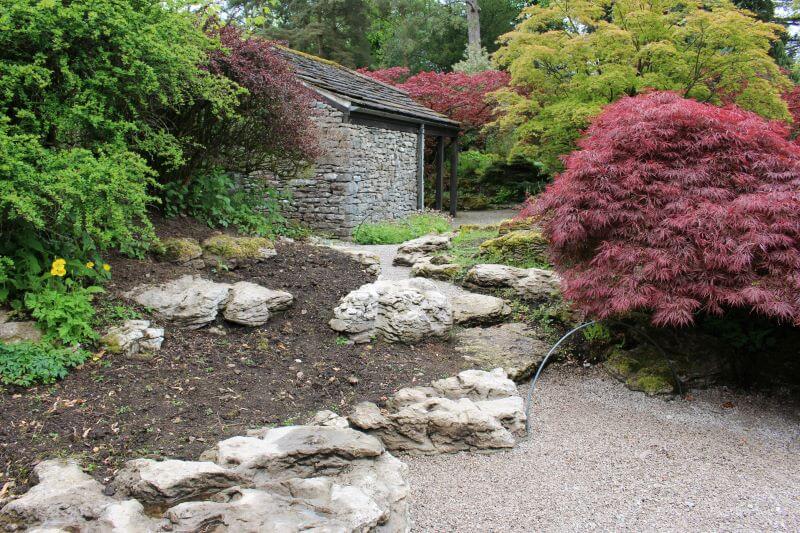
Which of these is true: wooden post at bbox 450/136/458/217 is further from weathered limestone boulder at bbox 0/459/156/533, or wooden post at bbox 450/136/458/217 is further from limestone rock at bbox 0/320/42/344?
weathered limestone boulder at bbox 0/459/156/533

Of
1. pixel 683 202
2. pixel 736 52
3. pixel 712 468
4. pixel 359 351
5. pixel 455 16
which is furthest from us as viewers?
A: pixel 455 16

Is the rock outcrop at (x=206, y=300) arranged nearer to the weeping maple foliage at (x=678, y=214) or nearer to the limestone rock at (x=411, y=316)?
the limestone rock at (x=411, y=316)

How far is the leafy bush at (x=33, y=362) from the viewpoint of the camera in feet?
11.7

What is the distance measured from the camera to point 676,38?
9352 millimetres

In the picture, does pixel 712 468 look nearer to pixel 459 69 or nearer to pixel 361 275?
pixel 361 275

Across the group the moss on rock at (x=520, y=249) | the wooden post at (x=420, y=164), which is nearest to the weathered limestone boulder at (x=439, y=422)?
the moss on rock at (x=520, y=249)

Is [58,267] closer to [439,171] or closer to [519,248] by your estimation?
[519,248]

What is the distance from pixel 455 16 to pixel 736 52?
A: 19520 millimetres

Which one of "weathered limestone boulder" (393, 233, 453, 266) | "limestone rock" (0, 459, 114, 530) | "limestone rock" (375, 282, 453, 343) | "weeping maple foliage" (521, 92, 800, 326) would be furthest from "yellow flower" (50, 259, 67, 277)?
"weathered limestone boulder" (393, 233, 453, 266)

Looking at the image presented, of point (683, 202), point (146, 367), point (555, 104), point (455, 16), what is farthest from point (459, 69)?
point (146, 367)

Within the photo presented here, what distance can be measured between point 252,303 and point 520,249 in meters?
4.51

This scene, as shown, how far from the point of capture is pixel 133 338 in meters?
4.21

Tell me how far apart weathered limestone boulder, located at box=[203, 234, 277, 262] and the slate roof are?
5434 millimetres

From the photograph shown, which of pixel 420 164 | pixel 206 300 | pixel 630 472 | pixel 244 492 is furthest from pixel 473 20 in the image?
pixel 244 492
